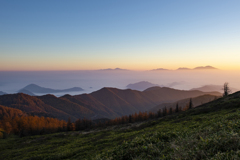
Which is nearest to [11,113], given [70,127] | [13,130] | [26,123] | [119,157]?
[13,130]

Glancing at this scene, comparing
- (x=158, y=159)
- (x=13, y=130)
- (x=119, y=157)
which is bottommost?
(x=13, y=130)

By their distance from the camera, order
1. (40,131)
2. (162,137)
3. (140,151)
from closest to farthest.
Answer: (140,151) < (162,137) < (40,131)

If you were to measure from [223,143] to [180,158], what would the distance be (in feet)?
8.86

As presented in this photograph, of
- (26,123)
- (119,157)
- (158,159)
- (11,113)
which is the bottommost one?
(11,113)

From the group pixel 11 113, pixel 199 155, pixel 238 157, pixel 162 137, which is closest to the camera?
pixel 238 157

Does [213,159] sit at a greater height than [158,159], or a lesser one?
greater

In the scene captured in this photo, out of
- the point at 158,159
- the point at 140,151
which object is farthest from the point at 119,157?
the point at 158,159

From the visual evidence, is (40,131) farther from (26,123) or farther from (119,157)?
(119,157)

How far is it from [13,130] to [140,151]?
113251mm

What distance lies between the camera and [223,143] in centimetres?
670

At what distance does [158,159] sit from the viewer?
732cm

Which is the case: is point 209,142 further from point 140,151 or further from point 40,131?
point 40,131

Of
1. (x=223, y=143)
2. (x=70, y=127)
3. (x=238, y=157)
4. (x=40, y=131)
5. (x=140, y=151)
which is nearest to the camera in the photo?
(x=238, y=157)

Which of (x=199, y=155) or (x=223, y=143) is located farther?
(x=223, y=143)
